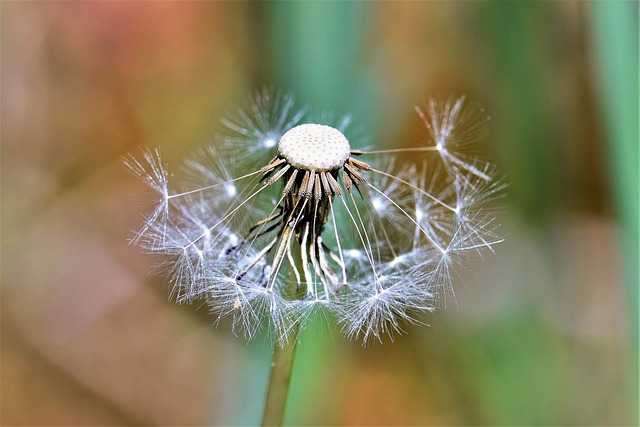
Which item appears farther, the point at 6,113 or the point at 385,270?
the point at 6,113

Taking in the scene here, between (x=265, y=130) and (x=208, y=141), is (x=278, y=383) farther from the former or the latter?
(x=208, y=141)

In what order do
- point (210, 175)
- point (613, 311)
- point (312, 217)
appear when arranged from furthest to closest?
1. point (613, 311)
2. point (210, 175)
3. point (312, 217)

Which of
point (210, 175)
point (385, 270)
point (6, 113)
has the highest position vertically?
point (6, 113)

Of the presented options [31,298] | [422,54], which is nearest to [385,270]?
[422,54]

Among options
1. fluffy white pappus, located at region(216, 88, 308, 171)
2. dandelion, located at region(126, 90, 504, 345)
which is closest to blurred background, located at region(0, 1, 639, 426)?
fluffy white pappus, located at region(216, 88, 308, 171)

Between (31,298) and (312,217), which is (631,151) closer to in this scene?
(312,217)

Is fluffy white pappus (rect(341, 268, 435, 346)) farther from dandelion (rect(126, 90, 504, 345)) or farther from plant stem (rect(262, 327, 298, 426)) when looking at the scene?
plant stem (rect(262, 327, 298, 426))
